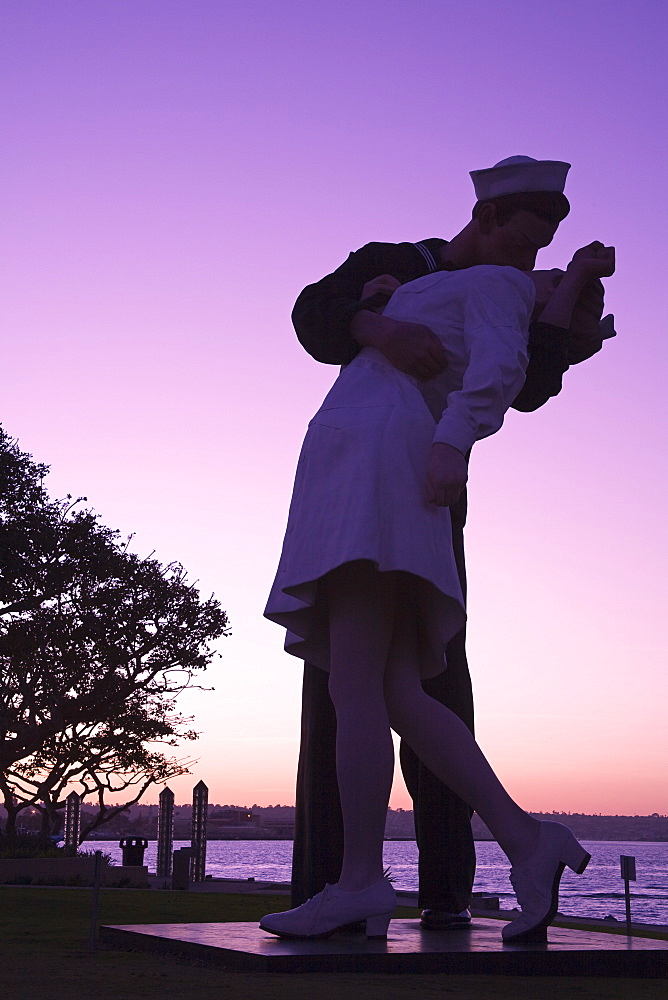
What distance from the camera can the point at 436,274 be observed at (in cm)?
397

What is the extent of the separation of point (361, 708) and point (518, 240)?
1.88m

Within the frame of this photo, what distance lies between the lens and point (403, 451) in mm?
3498

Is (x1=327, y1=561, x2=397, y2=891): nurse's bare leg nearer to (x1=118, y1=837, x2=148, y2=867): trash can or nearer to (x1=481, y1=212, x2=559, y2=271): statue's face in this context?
(x1=481, y1=212, x2=559, y2=271): statue's face

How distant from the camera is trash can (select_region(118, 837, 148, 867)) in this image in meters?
23.8

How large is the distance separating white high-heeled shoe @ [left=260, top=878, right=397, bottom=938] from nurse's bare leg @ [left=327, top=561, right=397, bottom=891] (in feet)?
0.14

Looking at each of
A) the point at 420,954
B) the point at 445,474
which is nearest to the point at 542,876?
the point at 420,954

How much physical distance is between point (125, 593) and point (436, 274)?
61.2 feet

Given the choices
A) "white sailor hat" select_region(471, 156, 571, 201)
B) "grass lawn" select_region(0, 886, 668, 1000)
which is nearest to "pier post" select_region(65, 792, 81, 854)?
"grass lawn" select_region(0, 886, 668, 1000)

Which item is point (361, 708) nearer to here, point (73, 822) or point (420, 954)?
point (420, 954)

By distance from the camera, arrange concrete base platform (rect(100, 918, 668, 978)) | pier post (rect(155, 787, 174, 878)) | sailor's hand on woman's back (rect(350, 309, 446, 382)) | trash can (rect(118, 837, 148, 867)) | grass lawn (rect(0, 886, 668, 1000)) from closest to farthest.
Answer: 1. grass lawn (rect(0, 886, 668, 1000))
2. concrete base platform (rect(100, 918, 668, 978))
3. sailor's hand on woman's back (rect(350, 309, 446, 382))
4. trash can (rect(118, 837, 148, 867))
5. pier post (rect(155, 787, 174, 878))

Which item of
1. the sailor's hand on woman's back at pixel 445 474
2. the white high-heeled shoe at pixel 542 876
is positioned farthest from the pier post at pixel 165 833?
the sailor's hand on woman's back at pixel 445 474

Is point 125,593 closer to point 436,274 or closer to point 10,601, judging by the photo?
point 10,601

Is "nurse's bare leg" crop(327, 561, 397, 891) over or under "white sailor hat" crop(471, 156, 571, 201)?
under

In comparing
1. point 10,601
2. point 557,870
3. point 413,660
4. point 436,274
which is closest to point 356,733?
point 413,660
